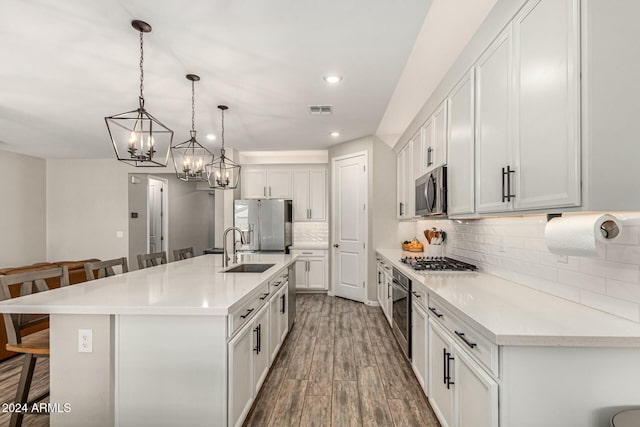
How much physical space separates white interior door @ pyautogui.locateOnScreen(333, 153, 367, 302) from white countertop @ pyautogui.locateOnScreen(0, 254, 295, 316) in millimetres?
2742

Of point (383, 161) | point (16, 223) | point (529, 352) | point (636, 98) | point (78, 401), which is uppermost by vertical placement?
point (383, 161)

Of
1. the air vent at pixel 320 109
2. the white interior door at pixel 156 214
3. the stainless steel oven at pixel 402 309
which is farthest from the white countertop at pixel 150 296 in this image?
the white interior door at pixel 156 214

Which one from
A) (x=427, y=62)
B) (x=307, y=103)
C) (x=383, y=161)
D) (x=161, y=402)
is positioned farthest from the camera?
(x=383, y=161)

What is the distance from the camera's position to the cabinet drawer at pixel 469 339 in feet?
4.23

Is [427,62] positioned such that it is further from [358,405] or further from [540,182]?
[358,405]

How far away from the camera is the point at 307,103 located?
3545mm

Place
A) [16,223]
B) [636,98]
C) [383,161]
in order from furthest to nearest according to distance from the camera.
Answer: [16,223] < [383,161] < [636,98]

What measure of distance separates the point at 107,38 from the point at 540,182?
2762 millimetres

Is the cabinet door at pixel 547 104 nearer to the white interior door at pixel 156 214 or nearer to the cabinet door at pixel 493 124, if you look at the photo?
the cabinet door at pixel 493 124

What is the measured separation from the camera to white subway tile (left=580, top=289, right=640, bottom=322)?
1307 mm

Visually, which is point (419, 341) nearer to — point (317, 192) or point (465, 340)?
point (465, 340)

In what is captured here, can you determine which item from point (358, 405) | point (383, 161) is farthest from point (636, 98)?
point (383, 161)

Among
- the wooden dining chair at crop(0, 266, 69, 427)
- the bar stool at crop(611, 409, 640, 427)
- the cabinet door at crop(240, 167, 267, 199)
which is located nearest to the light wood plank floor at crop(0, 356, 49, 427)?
the wooden dining chair at crop(0, 266, 69, 427)

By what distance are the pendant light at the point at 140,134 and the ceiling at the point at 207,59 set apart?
197mm
